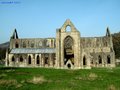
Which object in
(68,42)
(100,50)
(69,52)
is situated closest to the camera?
(69,52)

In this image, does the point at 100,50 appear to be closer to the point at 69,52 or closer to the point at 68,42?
the point at 68,42

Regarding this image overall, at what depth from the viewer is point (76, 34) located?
2512 inches

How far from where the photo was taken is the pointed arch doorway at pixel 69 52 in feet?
205

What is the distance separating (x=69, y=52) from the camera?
67.4 metres

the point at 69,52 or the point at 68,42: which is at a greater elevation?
the point at 68,42

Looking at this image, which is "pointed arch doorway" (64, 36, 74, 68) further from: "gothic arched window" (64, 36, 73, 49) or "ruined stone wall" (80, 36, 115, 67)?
"ruined stone wall" (80, 36, 115, 67)

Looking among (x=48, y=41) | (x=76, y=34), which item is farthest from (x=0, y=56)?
(x=76, y=34)

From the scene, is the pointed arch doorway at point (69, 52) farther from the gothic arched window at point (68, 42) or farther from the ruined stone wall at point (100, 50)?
the ruined stone wall at point (100, 50)

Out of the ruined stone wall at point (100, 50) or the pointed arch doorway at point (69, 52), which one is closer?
the pointed arch doorway at point (69, 52)

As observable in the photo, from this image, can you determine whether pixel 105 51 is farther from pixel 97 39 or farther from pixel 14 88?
pixel 14 88

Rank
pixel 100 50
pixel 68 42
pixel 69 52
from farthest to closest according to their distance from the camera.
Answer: pixel 100 50
pixel 68 42
pixel 69 52

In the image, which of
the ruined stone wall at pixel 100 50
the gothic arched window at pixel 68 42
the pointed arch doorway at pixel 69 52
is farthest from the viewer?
the ruined stone wall at pixel 100 50

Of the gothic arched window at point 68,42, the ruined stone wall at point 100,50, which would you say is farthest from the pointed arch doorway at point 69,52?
the ruined stone wall at point 100,50

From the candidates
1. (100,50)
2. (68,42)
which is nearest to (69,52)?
(68,42)
